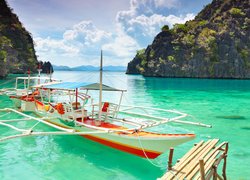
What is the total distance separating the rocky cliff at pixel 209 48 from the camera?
346 ft

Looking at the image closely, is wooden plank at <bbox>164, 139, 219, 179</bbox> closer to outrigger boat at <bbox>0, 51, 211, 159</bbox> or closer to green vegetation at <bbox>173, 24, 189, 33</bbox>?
outrigger boat at <bbox>0, 51, 211, 159</bbox>

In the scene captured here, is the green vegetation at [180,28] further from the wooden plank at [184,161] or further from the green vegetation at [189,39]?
the wooden plank at [184,161]

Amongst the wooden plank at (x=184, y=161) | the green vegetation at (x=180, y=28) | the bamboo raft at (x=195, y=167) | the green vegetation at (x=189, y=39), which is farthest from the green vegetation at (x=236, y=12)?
the bamboo raft at (x=195, y=167)

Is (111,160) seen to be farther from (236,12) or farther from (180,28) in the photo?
(180,28)

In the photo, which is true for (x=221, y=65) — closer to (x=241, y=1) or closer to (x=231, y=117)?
(x=241, y=1)

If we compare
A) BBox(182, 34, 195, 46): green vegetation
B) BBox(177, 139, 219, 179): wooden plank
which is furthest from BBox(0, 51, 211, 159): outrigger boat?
BBox(182, 34, 195, 46): green vegetation

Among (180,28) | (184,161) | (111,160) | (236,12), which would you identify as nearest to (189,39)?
(180,28)

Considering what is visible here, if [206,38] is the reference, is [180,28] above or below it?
above

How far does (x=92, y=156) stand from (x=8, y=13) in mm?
140695

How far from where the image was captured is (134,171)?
1142cm

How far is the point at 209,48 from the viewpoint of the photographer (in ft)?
347

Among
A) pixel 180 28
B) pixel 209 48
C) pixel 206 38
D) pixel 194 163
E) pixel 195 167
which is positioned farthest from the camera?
pixel 180 28

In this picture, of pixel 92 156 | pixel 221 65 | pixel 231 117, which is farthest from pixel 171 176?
pixel 221 65

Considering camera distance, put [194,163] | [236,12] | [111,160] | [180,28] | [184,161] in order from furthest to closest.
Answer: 1. [180,28]
2. [236,12]
3. [111,160]
4. [184,161]
5. [194,163]
